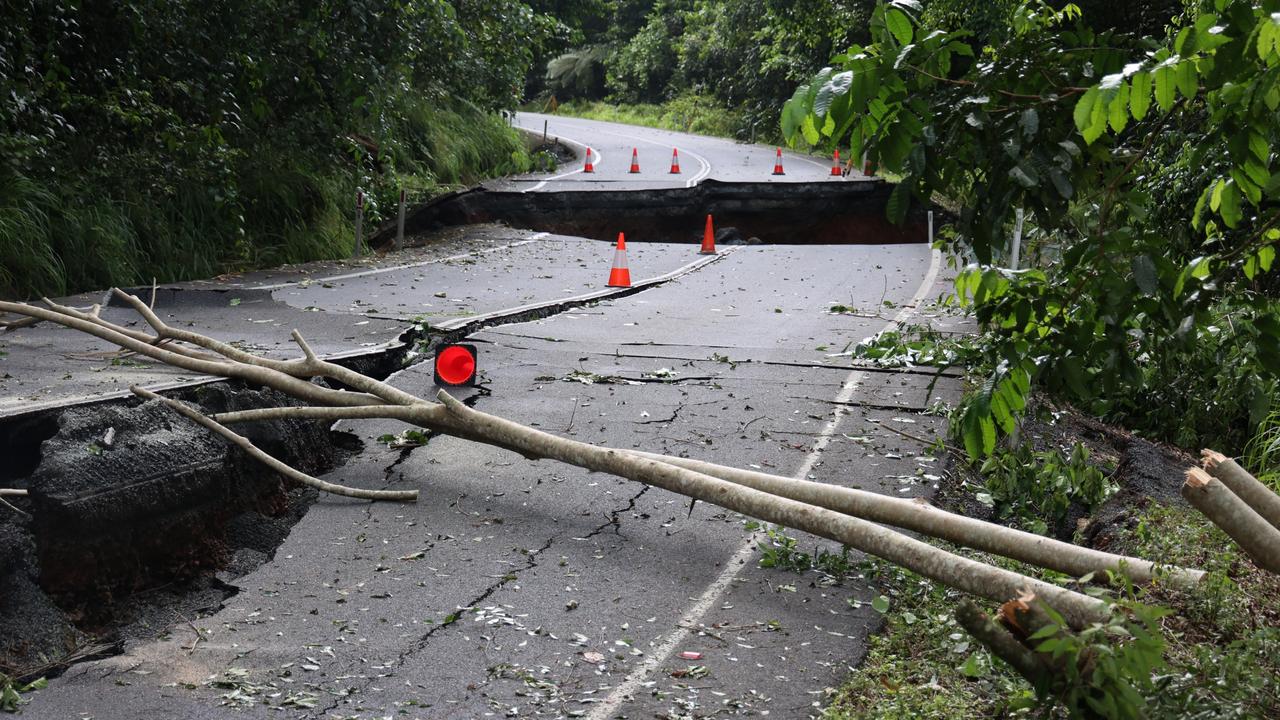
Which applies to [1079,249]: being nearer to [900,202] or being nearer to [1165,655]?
[900,202]

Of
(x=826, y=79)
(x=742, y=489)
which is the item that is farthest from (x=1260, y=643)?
(x=826, y=79)

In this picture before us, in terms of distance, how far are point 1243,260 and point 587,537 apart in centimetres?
336

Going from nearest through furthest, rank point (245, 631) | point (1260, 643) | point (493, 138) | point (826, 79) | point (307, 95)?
point (826, 79) → point (1260, 643) → point (245, 631) → point (307, 95) → point (493, 138)

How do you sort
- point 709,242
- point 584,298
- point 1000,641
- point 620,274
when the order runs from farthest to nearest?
1. point 709,242
2. point 620,274
3. point 584,298
4. point 1000,641

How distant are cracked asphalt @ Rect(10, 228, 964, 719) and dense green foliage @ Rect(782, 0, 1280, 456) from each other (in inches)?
48.8

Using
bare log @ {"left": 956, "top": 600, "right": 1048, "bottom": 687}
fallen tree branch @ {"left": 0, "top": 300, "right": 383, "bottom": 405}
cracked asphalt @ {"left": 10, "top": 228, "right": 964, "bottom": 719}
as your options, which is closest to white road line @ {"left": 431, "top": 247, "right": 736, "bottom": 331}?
cracked asphalt @ {"left": 10, "top": 228, "right": 964, "bottom": 719}

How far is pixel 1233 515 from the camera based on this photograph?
4152mm

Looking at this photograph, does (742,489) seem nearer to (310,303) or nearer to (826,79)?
(826,79)

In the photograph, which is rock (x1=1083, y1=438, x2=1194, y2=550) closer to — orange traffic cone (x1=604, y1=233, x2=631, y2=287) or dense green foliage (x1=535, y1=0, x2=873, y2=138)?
orange traffic cone (x1=604, y1=233, x2=631, y2=287)

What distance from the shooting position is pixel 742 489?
18.2 ft

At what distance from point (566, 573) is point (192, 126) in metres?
10.7

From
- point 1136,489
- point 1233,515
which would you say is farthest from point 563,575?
point 1136,489

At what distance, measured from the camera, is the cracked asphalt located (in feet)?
14.8

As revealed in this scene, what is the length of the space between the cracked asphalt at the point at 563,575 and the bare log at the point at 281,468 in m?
0.08
